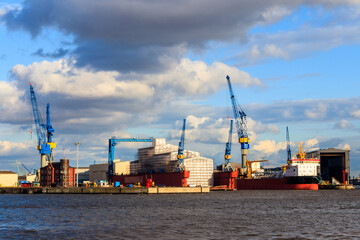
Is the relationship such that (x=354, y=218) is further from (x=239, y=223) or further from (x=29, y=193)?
(x=29, y=193)

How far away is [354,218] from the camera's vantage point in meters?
58.3

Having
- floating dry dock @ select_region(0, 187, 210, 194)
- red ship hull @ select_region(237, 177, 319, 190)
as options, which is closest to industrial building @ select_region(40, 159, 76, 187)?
floating dry dock @ select_region(0, 187, 210, 194)

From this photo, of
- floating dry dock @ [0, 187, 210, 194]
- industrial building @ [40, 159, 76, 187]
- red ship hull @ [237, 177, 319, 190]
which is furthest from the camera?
red ship hull @ [237, 177, 319, 190]

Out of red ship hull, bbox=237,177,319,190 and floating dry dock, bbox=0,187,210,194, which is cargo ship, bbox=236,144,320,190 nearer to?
red ship hull, bbox=237,177,319,190

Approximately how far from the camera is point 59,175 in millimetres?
187250

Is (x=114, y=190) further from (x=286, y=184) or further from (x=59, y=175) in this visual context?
(x=286, y=184)

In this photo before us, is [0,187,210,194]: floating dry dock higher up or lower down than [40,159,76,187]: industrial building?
lower down

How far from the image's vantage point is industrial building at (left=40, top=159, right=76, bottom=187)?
182 m

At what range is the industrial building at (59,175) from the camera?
596 feet

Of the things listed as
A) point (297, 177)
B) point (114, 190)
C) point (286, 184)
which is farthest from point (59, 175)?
point (297, 177)

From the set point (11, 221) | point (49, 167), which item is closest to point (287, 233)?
point (11, 221)

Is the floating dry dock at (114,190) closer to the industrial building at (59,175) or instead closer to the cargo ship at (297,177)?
the industrial building at (59,175)

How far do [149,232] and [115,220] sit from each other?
40.7 feet

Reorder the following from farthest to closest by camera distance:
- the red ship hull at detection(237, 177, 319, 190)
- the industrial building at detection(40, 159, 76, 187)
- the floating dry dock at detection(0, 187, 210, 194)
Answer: the red ship hull at detection(237, 177, 319, 190), the industrial building at detection(40, 159, 76, 187), the floating dry dock at detection(0, 187, 210, 194)
